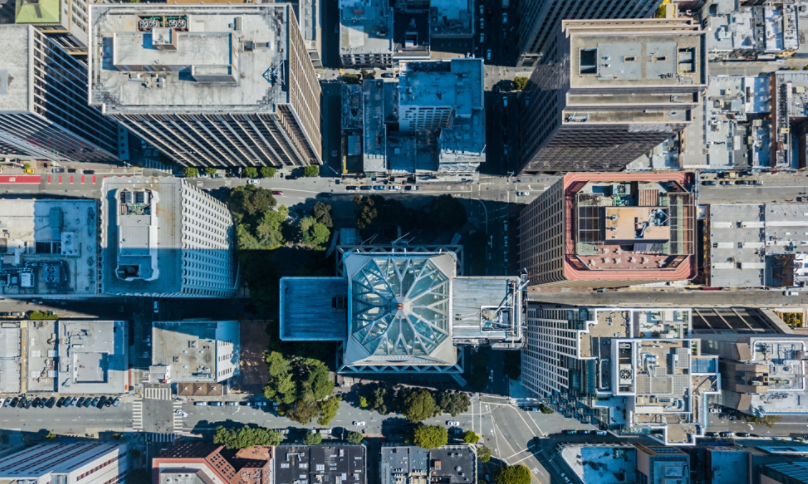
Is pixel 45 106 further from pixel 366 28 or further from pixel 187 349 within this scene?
pixel 366 28

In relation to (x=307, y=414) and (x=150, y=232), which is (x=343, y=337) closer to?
(x=307, y=414)

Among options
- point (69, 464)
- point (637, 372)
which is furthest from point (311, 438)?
point (637, 372)

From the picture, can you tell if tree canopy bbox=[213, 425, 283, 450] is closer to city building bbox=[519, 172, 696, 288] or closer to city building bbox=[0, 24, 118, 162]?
city building bbox=[0, 24, 118, 162]

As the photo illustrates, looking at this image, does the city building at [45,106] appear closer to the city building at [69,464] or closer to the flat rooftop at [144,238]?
the flat rooftop at [144,238]

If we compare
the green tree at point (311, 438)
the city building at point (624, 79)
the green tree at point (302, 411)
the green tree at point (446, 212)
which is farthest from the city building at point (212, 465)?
the city building at point (624, 79)

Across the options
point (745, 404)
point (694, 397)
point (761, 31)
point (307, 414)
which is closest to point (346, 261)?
point (307, 414)
